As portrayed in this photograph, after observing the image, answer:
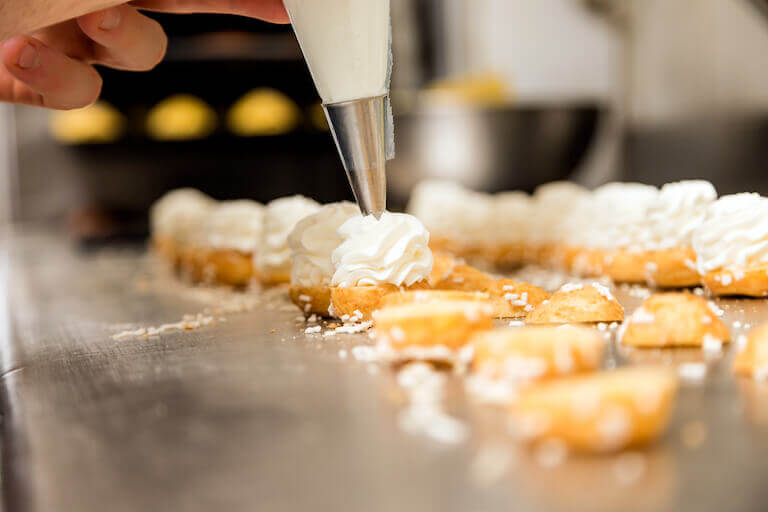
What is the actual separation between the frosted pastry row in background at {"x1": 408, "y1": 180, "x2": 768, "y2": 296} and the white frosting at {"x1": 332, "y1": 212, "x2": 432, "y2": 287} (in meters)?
0.51

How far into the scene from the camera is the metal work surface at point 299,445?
→ 0.55 meters

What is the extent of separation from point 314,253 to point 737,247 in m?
0.71

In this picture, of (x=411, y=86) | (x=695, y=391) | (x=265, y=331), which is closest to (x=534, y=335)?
(x=695, y=391)

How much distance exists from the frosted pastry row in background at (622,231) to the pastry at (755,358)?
495 millimetres

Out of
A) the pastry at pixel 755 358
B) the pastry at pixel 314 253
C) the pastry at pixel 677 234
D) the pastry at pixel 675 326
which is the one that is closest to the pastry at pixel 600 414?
the pastry at pixel 755 358

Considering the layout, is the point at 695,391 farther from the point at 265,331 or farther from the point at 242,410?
the point at 265,331

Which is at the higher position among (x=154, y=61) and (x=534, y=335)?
(x=154, y=61)

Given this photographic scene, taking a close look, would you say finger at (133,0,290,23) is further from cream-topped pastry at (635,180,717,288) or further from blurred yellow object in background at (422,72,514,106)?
blurred yellow object in background at (422,72,514,106)

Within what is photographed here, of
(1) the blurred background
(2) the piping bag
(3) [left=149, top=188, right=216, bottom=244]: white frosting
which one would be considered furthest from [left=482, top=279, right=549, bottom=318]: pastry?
(1) the blurred background

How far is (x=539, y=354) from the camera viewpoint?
74cm

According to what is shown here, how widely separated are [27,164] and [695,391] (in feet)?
15.1

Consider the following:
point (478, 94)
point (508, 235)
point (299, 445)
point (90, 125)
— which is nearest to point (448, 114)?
point (478, 94)

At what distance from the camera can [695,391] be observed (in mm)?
765

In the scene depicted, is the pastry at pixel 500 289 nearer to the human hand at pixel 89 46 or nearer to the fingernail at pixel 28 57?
the human hand at pixel 89 46
